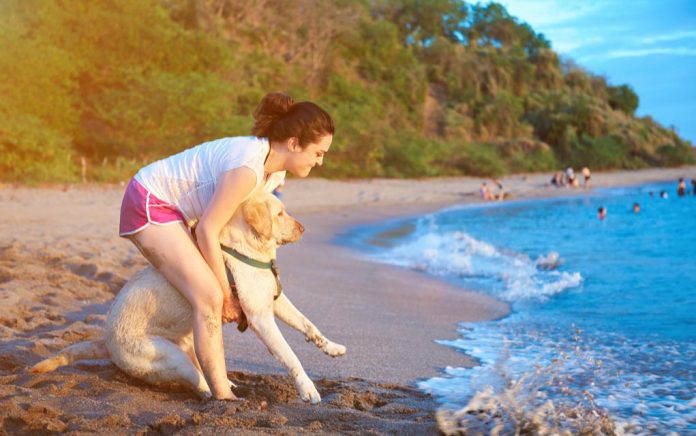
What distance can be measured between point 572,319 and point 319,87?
103ft

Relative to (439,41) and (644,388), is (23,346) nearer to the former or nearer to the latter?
(644,388)

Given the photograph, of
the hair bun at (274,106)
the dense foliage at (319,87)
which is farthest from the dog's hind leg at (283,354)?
the dense foliage at (319,87)

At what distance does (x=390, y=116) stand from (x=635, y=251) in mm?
27474

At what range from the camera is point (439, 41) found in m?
47.3

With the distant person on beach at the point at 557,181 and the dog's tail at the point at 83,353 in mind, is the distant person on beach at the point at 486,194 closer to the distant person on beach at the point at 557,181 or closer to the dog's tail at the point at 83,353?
the distant person on beach at the point at 557,181

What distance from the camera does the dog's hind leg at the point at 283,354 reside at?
3.37 m

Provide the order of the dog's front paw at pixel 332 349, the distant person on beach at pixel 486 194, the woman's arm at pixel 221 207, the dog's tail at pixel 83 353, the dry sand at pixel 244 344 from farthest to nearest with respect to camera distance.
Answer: the distant person on beach at pixel 486 194 → the dog's front paw at pixel 332 349 → the dog's tail at pixel 83 353 → the woman's arm at pixel 221 207 → the dry sand at pixel 244 344

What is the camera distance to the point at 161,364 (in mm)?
3445

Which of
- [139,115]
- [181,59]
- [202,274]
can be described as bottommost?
[202,274]

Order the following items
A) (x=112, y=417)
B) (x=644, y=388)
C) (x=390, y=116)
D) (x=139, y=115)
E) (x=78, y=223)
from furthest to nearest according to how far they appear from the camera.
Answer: (x=390, y=116) → (x=139, y=115) → (x=78, y=223) → (x=644, y=388) → (x=112, y=417)

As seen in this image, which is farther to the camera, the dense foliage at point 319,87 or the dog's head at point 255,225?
the dense foliage at point 319,87

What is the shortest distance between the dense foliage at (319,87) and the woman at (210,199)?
15697 millimetres

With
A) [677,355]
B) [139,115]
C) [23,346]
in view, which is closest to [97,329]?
[23,346]

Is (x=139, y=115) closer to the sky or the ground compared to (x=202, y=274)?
closer to the sky
